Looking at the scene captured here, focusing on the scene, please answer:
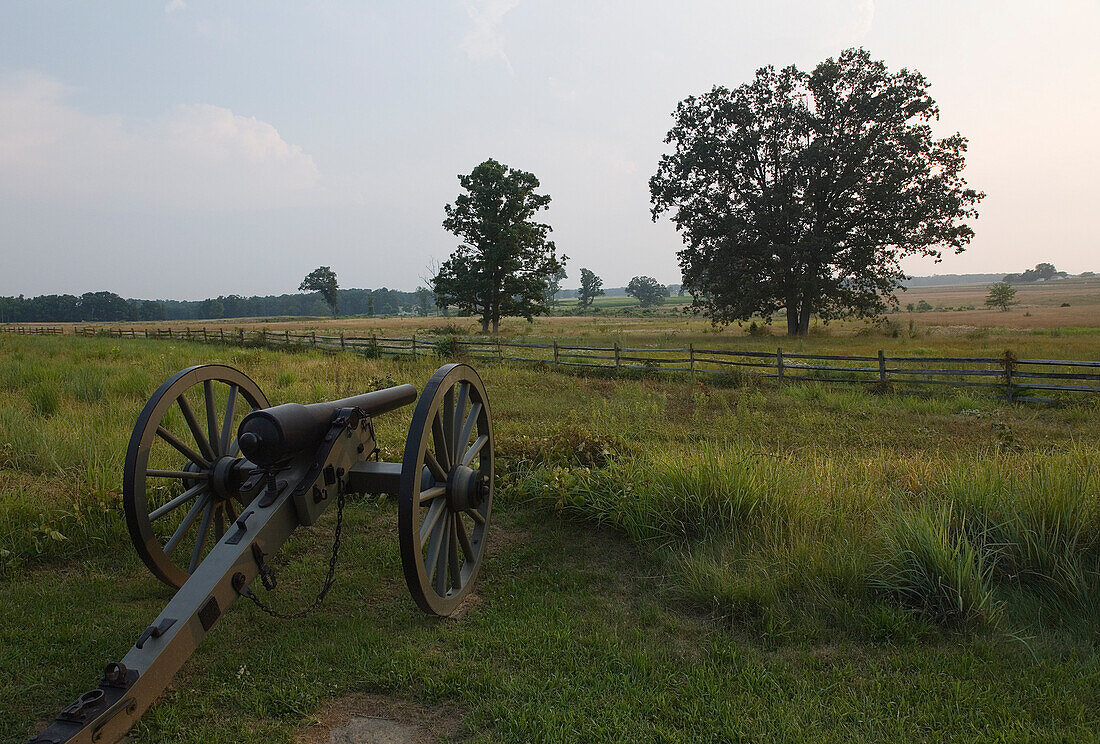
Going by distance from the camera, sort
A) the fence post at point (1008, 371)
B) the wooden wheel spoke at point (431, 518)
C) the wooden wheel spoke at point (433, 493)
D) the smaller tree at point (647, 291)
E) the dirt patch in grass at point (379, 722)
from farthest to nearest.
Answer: the smaller tree at point (647, 291) < the fence post at point (1008, 371) < the wooden wheel spoke at point (433, 493) < the wooden wheel spoke at point (431, 518) < the dirt patch in grass at point (379, 722)

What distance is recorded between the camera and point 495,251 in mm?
38594

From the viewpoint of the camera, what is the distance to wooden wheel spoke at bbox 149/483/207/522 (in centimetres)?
363

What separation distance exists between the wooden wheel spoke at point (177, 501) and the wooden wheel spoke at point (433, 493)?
1517mm

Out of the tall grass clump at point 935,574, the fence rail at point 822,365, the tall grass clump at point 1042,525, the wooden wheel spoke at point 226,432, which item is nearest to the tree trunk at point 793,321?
the fence rail at point 822,365

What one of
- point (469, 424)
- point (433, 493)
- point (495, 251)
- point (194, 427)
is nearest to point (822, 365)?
point (469, 424)

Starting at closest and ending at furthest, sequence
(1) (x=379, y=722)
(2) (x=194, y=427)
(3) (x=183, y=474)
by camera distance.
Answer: (1) (x=379, y=722)
(3) (x=183, y=474)
(2) (x=194, y=427)

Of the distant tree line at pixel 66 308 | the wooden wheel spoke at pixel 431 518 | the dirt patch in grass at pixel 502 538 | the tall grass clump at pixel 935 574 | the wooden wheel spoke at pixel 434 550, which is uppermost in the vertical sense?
the distant tree line at pixel 66 308

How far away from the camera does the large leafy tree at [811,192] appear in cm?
2722

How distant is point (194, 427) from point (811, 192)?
29041mm

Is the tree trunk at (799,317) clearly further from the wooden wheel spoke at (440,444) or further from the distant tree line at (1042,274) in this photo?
the distant tree line at (1042,274)

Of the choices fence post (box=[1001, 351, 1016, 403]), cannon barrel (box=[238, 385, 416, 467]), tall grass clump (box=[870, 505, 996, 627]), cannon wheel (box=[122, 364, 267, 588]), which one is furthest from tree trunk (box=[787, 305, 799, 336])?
cannon barrel (box=[238, 385, 416, 467])

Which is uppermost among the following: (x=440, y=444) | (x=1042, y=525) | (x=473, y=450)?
(x=440, y=444)

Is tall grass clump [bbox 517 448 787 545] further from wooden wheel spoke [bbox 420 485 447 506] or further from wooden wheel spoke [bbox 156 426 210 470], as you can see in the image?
wooden wheel spoke [bbox 156 426 210 470]

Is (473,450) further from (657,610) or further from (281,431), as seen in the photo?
(657,610)
